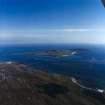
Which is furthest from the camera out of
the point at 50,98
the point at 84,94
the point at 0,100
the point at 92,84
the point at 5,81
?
the point at 92,84

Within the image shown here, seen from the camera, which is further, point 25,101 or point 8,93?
point 8,93

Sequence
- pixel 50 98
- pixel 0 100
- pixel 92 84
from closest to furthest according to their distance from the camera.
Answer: pixel 0 100, pixel 50 98, pixel 92 84

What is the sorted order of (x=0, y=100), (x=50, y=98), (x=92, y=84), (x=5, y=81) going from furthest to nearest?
(x=92, y=84)
(x=5, y=81)
(x=50, y=98)
(x=0, y=100)

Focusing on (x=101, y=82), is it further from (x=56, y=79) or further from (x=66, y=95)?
(x=66, y=95)

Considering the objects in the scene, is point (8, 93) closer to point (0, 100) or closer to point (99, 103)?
point (0, 100)

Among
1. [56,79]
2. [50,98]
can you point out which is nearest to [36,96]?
[50,98]

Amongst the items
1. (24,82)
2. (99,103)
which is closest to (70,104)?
(99,103)

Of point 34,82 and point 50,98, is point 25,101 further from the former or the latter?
point 34,82

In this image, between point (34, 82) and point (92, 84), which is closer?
point (34, 82)

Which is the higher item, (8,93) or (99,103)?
(8,93)
